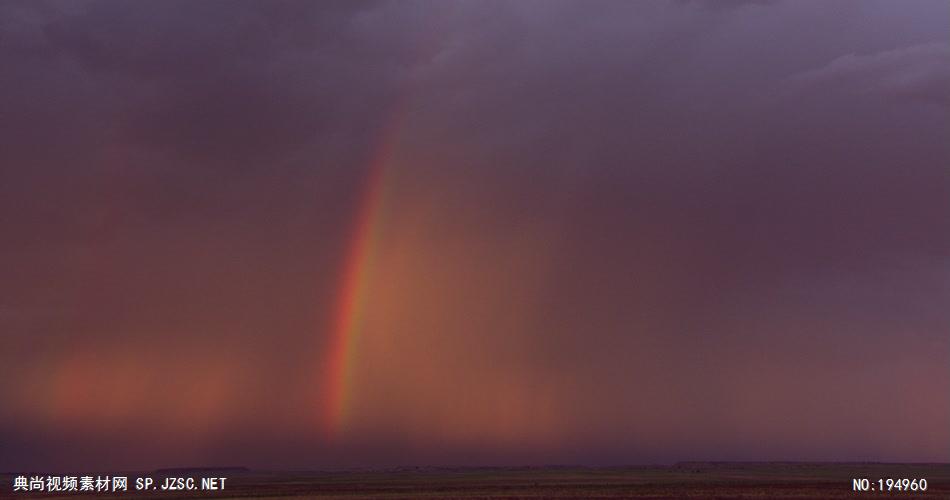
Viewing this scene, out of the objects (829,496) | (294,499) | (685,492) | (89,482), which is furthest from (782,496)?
(89,482)

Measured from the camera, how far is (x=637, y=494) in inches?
3420

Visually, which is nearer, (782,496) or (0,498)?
(782,496)

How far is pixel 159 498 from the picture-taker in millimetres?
89125

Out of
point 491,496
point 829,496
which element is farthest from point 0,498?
point 829,496

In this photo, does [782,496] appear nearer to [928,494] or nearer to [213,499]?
[928,494]

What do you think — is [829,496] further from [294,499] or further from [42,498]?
[42,498]

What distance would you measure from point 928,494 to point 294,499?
5990 cm

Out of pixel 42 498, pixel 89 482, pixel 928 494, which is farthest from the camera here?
pixel 89 482

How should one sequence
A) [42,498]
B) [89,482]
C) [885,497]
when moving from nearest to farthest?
[885,497]
[42,498]
[89,482]

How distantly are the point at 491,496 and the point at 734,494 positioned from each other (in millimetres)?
22970

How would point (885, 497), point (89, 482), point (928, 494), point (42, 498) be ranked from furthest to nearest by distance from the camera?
point (89, 482) → point (42, 498) → point (928, 494) → point (885, 497)

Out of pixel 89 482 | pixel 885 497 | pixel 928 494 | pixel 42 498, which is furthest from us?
pixel 89 482

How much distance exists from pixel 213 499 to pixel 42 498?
21.5 m

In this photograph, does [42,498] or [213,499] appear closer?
[213,499]
